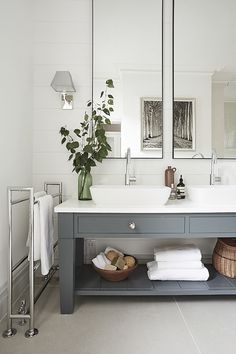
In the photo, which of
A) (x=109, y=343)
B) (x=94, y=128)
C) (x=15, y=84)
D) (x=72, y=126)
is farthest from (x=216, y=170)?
(x=15, y=84)

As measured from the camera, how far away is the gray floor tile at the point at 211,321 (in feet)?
4.31

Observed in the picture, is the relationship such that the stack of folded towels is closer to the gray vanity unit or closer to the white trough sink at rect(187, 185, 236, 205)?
the gray vanity unit

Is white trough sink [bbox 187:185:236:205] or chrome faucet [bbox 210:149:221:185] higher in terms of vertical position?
chrome faucet [bbox 210:149:221:185]

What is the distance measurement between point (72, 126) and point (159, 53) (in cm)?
96

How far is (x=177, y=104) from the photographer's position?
2.12 metres

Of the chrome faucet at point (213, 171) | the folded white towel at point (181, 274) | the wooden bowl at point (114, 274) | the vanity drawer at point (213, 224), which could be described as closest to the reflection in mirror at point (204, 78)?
the chrome faucet at point (213, 171)

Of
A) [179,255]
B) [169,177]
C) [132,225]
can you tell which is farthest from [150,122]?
[179,255]

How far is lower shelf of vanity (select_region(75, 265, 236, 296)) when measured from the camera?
64.9 inches

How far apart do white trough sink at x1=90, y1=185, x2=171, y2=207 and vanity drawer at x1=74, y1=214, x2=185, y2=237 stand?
8 cm

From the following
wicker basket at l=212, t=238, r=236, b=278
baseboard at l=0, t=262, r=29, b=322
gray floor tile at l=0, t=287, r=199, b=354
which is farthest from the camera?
wicker basket at l=212, t=238, r=236, b=278

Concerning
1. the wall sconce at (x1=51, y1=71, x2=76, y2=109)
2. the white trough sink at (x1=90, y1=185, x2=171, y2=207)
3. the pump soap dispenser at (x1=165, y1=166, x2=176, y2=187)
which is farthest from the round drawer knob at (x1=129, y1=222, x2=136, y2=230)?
the wall sconce at (x1=51, y1=71, x2=76, y2=109)

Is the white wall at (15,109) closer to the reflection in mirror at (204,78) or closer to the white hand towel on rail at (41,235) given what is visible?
the white hand towel on rail at (41,235)

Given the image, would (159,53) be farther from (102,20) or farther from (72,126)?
(72,126)

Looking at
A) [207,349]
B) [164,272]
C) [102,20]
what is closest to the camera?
[207,349]
